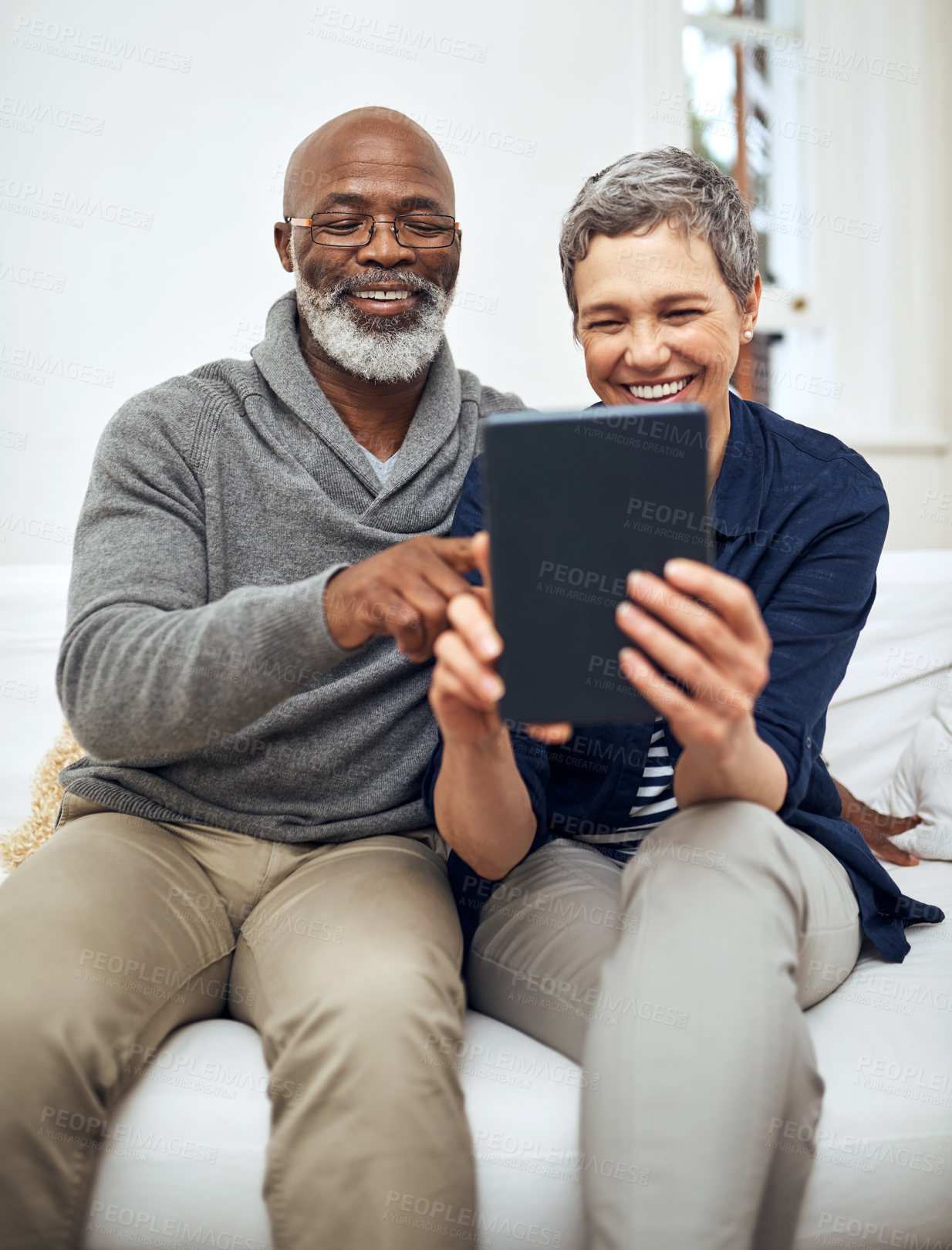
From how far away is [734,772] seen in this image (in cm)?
82

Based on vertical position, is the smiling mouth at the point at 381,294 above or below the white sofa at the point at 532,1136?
above

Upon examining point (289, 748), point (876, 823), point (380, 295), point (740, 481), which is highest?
point (380, 295)

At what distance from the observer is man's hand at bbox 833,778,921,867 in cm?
145

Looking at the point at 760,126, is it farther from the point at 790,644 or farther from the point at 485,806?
the point at 485,806

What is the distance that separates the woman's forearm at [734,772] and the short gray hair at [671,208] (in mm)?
522

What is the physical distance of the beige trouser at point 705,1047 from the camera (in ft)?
2.31

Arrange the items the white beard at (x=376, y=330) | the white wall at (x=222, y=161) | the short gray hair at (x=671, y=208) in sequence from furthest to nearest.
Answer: the white wall at (x=222, y=161) < the white beard at (x=376, y=330) < the short gray hair at (x=671, y=208)

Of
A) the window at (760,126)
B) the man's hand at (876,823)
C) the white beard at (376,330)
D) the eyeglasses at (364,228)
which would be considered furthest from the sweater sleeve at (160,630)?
the window at (760,126)

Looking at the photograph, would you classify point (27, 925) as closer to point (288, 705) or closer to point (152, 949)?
point (152, 949)

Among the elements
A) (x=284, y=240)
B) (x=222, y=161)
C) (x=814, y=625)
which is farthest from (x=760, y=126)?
(x=814, y=625)

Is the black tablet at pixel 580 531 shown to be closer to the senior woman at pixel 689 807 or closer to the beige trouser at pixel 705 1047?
the senior woman at pixel 689 807

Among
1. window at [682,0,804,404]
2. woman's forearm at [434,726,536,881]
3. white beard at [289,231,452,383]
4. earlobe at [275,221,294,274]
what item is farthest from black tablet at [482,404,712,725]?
window at [682,0,804,404]

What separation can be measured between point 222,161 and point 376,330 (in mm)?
1024

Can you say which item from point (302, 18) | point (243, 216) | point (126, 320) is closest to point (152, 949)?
point (126, 320)
